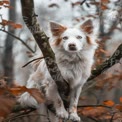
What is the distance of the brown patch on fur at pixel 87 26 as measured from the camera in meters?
5.86

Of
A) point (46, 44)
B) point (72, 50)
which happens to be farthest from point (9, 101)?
point (72, 50)

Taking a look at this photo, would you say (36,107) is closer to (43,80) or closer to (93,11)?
(43,80)

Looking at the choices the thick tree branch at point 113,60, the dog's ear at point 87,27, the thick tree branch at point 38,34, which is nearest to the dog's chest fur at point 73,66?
the thick tree branch at point 113,60

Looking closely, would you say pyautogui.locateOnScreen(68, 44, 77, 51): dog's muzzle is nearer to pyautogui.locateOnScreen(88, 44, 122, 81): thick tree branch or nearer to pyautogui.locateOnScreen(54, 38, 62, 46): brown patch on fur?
pyautogui.locateOnScreen(54, 38, 62, 46): brown patch on fur

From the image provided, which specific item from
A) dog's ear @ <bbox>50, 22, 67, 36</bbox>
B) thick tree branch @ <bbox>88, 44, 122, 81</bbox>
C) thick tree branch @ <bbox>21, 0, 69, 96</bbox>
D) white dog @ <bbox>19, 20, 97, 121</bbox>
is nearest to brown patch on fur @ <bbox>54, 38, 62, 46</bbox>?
white dog @ <bbox>19, 20, 97, 121</bbox>

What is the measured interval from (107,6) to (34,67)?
10.5 ft

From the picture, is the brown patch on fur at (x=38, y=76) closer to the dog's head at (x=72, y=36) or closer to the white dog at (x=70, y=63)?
the white dog at (x=70, y=63)

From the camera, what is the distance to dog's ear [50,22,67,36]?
5.66 m

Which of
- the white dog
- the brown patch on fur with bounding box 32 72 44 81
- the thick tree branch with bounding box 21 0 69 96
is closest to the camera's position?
the thick tree branch with bounding box 21 0 69 96

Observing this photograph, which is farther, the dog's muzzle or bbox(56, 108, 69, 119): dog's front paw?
bbox(56, 108, 69, 119): dog's front paw

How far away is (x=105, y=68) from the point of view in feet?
18.1

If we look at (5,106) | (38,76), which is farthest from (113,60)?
(5,106)

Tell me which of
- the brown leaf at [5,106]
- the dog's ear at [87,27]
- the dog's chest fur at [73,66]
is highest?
the brown leaf at [5,106]

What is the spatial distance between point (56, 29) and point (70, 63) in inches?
21.4
